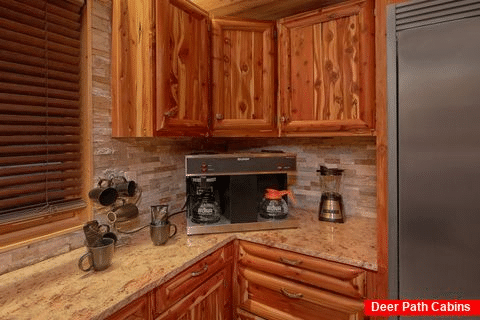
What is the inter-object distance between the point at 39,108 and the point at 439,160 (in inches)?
60.8

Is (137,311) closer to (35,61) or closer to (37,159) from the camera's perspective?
(37,159)

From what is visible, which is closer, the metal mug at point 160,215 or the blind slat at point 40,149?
the blind slat at point 40,149

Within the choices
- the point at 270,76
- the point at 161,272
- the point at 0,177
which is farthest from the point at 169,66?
the point at 161,272

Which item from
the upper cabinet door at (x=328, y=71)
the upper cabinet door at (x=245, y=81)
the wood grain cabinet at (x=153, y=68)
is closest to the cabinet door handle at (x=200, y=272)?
the wood grain cabinet at (x=153, y=68)

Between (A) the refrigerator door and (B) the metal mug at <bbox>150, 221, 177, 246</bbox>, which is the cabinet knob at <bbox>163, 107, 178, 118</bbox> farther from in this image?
(A) the refrigerator door

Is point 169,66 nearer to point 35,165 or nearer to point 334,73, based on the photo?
point 35,165

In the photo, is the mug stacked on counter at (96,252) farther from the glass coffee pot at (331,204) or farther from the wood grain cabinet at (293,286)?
the glass coffee pot at (331,204)

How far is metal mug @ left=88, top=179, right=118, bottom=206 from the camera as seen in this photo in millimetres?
1319

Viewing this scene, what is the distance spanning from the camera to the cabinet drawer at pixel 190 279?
1082 millimetres

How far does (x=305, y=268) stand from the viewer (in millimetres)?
1327

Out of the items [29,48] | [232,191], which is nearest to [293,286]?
[232,191]

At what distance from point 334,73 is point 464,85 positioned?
752 millimetres

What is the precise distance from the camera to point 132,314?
96 cm

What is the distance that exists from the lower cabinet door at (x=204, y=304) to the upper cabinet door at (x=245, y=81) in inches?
33.6
